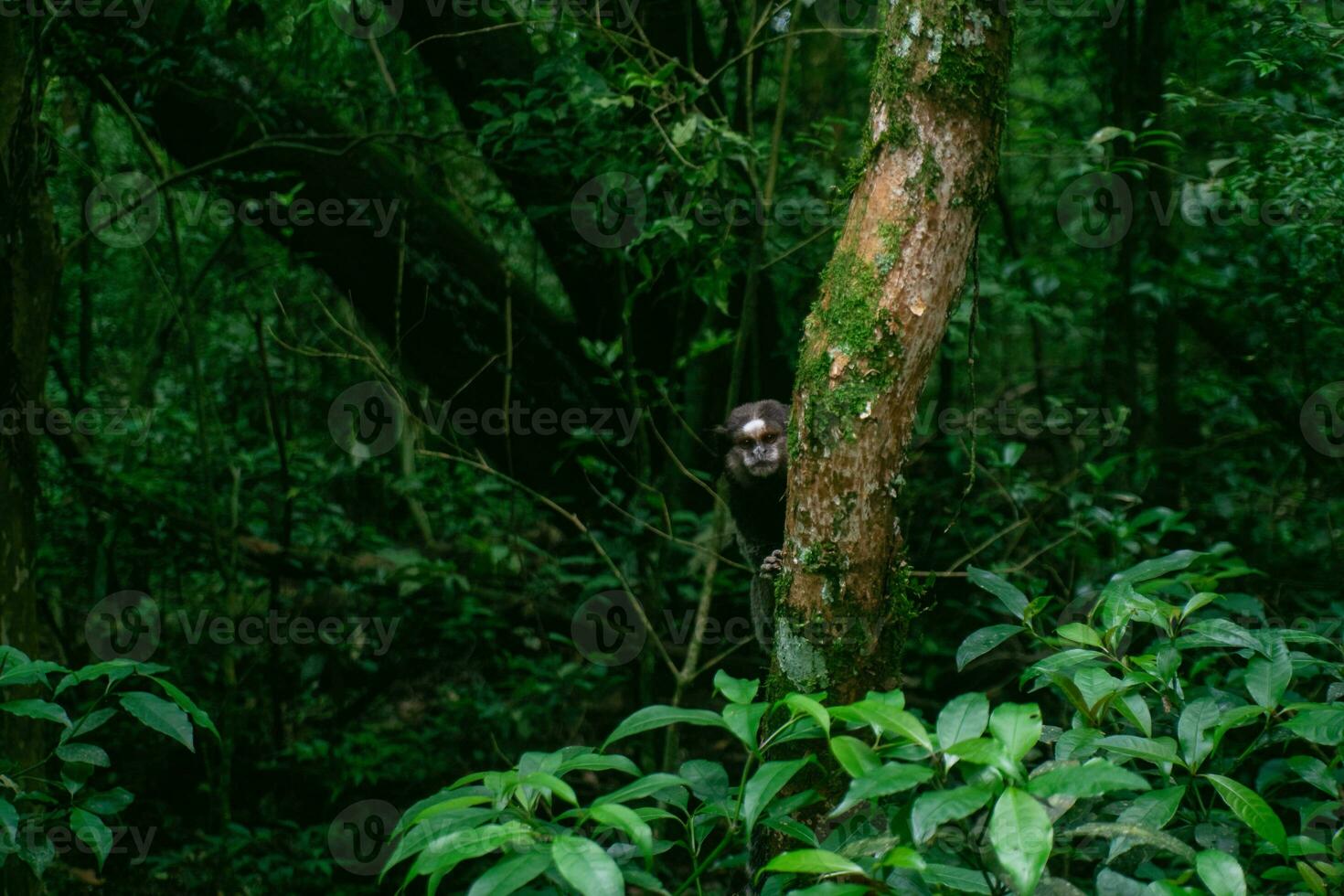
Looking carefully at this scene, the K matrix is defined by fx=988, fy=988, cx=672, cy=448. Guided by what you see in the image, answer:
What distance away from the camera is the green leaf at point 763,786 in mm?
1465

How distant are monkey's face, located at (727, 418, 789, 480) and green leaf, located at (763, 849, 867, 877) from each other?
8.32 feet

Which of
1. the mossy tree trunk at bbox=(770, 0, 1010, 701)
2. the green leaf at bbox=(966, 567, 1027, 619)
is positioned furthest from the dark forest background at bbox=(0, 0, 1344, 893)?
the green leaf at bbox=(966, 567, 1027, 619)

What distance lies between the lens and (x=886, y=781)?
1380 mm

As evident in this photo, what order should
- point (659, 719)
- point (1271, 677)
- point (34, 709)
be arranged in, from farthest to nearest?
point (34, 709) < point (1271, 677) < point (659, 719)

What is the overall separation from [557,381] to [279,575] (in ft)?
6.50

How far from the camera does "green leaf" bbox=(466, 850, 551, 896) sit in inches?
54.7

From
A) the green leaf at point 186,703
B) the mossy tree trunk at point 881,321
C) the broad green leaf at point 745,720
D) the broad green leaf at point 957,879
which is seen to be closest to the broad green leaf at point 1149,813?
the broad green leaf at point 957,879

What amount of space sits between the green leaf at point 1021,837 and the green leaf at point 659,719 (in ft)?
1.53

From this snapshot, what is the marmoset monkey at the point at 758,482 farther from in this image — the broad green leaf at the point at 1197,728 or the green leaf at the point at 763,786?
the green leaf at the point at 763,786

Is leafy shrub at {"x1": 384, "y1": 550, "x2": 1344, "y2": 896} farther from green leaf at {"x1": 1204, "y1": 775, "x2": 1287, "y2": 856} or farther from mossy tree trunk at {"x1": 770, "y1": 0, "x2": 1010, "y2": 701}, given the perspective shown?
mossy tree trunk at {"x1": 770, "y1": 0, "x2": 1010, "y2": 701}

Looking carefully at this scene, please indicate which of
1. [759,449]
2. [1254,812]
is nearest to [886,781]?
[1254,812]

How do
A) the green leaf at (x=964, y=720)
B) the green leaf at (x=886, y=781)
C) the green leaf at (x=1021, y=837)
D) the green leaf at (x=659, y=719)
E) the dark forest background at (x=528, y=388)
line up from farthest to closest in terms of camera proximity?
the dark forest background at (x=528, y=388) → the green leaf at (x=659, y=719) → the green leaf at (x=964, y=720) → the green leaf at (x=886, y=781) → the green leaf at (x=1021, y=837)

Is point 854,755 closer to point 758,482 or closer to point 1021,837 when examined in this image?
point 1021,837

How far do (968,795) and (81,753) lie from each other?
73.8 inches
